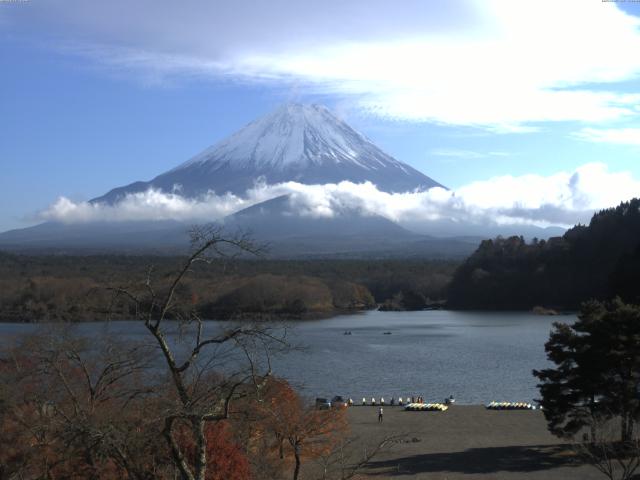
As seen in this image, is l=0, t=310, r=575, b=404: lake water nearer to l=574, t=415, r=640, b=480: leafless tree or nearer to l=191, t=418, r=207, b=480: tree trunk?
l=574, t=415, r=640, b=480: leafless tree

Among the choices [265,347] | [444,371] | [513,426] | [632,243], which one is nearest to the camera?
[265,347]

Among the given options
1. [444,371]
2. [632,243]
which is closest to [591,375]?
[444,371]

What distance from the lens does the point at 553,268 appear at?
46.2m

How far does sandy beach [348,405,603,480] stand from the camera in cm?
1018

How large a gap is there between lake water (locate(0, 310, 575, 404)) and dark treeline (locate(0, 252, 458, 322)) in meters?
4.07

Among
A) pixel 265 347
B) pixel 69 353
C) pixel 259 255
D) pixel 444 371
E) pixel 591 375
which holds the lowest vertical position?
pixel 444 371

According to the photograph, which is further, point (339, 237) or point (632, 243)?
point (339, 237)

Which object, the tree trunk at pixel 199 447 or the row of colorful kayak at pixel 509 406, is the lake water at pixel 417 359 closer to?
the row of colorful kayak at pixel 509 406

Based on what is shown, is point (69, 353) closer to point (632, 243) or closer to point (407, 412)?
point (407, 412)

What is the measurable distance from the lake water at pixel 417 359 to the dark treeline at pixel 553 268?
29.2 feet

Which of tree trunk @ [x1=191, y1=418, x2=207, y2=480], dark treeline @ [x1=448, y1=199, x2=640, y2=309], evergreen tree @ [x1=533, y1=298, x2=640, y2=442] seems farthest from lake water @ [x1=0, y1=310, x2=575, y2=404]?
dark treeline @ [x1=448, y1=199, x2=640, y2=309]

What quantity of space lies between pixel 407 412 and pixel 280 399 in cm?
715

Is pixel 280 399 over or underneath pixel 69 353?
underneath

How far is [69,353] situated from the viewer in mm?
5918
